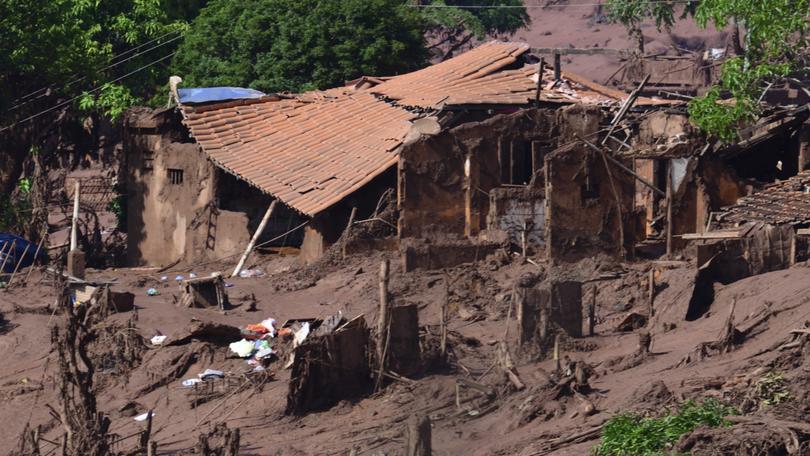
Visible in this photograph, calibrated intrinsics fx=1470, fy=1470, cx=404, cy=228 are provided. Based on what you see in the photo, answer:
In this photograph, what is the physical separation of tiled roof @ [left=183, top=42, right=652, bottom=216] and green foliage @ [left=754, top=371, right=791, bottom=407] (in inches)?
418

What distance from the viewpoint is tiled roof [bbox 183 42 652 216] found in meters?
23.4

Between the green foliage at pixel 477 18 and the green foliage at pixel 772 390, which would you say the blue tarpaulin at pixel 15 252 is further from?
the green foliage at pixel 477 18

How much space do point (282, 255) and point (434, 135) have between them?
13.8 ft

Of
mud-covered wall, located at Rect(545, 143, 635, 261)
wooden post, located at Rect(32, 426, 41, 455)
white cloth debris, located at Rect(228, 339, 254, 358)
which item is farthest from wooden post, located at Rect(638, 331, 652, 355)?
wooden post, located at Rect(32, 426, 41, 455)

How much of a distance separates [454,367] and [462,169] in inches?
242

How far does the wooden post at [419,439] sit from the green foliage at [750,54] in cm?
928

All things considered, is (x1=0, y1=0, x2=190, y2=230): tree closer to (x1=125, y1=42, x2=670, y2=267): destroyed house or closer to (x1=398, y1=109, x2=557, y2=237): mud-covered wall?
(x1=125, y1=42, x2=670, y2=267): destroyed house

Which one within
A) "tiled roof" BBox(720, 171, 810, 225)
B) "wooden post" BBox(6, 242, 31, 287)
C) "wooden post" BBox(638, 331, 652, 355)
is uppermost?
"tiled roof" BBox(720, 171, 810, 225)

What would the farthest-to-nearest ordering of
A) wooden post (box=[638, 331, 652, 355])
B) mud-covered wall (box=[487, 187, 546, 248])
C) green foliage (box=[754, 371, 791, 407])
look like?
1. mud-covered wall (box=[487, 187, 546, 248])
2. wooden post (box=[638, 331, 652, 355])
3. green foliage (box=[754, 371, 791, 407])

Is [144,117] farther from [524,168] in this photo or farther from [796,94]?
[796,94]

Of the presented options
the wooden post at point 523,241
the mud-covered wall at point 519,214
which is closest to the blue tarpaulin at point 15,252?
the mud-covered wall at point 519,214

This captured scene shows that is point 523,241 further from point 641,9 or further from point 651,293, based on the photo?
point 641,9

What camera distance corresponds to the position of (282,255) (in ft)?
80.4

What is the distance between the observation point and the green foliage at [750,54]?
19.6 meters
